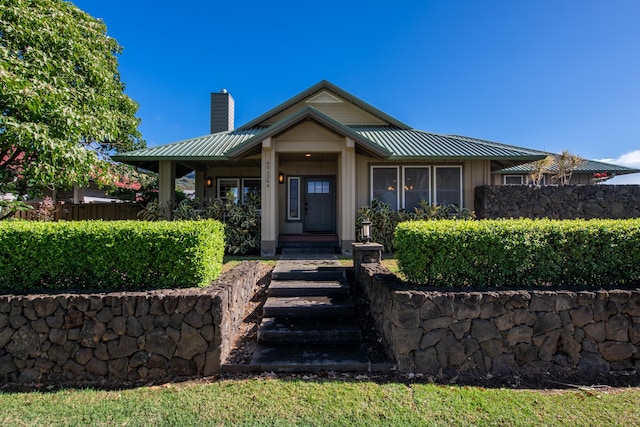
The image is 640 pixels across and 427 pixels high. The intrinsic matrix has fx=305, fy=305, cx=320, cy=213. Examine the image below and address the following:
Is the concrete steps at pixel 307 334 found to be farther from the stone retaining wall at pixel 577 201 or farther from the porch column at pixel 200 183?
the porch column at pixel 200 183

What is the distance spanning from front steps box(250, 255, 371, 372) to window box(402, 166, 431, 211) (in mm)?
5488

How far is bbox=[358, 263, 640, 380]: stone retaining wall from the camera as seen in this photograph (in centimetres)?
367

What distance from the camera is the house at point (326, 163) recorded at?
30.2 ft

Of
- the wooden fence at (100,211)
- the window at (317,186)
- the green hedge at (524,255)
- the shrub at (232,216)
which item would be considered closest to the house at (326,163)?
the window at (317,186)

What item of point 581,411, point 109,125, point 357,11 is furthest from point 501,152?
point 109,125

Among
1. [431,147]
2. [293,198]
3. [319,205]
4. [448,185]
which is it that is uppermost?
[431,147]

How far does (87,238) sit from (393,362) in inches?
165

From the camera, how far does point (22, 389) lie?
3465 millimetres

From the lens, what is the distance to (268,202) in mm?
9219

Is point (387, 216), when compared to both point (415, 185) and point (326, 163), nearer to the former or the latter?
point (415, 185)

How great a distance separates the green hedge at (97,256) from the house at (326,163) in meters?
5.20

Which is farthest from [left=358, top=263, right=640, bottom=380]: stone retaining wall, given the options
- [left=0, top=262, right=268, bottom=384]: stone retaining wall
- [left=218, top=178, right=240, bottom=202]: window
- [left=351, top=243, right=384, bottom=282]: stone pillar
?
[left=218, top=178, right=240, bottom=202]: window

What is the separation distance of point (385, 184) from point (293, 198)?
3.52 meters

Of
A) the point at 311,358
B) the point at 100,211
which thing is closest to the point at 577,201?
the point at 311,358
